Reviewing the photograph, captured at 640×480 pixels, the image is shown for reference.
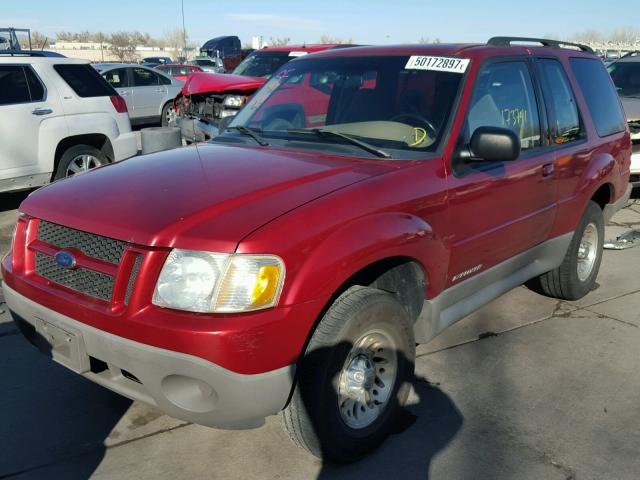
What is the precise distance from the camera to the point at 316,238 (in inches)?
96.5

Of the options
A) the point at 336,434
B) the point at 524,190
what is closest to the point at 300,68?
the point at 524,190

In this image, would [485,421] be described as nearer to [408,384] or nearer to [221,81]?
[408,384]

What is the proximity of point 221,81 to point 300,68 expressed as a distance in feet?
17.9

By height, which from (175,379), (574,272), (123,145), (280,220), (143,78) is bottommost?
(574,272)

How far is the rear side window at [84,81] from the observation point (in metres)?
7.45

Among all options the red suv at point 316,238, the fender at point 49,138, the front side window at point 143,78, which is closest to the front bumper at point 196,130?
the fender at point 49,138

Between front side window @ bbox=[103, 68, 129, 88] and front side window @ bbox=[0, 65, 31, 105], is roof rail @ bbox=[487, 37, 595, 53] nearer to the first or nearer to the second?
front side window @ bbox=[0, 65, 31, 105]

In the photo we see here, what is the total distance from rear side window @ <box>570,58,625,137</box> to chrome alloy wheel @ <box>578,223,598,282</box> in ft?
2.50

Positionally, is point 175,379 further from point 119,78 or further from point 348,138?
point 119,78

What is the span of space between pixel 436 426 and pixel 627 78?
8819 millimetres

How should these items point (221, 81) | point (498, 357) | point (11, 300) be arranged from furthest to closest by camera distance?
1. point (221, 81)
2. point (498, 357)
3. point (11, 300)

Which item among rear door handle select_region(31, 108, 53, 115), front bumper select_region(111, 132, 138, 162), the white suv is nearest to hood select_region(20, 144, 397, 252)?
the white suv

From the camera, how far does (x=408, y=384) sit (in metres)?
3.08

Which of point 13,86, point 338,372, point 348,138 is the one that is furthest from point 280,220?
point 13,86
